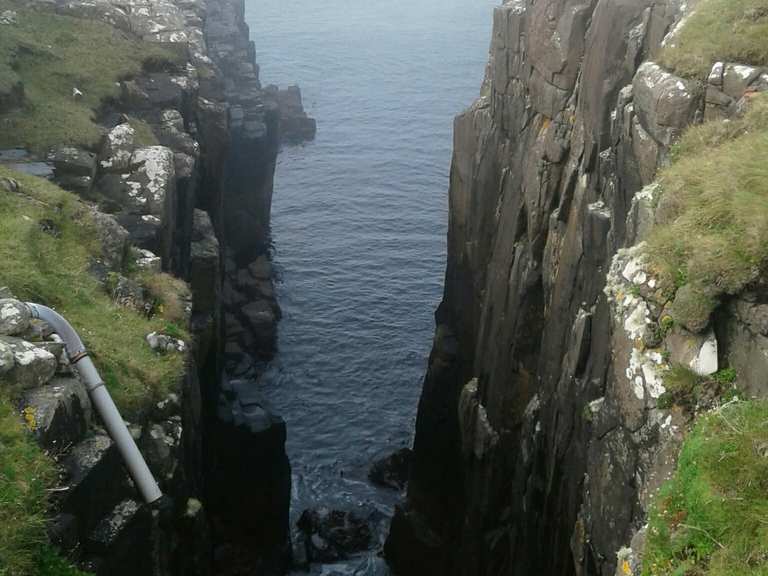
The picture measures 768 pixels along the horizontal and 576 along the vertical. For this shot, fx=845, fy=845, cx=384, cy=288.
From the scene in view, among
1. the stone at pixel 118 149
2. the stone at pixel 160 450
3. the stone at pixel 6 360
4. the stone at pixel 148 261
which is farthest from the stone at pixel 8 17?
the stone at pixel 6 360

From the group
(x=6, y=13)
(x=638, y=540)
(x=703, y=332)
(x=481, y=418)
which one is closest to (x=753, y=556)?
(x=638, y=540)

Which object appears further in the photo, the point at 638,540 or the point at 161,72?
the point at 161,72

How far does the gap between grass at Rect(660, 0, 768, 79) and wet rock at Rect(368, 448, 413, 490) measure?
93.1 feet

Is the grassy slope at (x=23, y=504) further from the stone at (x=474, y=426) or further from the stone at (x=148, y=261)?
the stone at (x=474, y=426)

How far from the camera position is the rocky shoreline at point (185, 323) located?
58.2 ft

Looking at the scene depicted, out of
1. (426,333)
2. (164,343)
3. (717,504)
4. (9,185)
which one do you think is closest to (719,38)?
(717,504)

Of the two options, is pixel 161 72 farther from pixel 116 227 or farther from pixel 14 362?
pixel 14 362

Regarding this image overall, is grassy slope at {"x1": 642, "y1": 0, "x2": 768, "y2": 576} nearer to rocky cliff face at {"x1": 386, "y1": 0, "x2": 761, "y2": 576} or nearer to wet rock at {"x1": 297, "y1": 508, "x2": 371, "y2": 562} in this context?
rocky cliff face at {"x1": 386, "y1": 0, "x2": 761, "y2": 576}

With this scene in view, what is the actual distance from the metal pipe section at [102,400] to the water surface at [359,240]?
24.0 metres

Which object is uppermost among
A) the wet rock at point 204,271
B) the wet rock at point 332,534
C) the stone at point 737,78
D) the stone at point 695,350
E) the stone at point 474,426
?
the stone at point 737,78

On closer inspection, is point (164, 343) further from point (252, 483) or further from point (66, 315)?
point (252, 483)

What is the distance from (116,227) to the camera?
89.6 ft

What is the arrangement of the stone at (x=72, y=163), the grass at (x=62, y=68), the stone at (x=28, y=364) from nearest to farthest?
the stone at (x=28, y=364), the stone at (x=72, y=163), the grass at (x=62, y=68)

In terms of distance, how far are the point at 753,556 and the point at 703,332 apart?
441 cm
